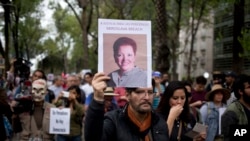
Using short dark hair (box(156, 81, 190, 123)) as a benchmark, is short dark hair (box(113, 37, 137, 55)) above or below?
above

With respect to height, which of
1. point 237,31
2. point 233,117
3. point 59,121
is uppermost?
point 237,31

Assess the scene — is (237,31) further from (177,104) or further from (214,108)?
(177,104)

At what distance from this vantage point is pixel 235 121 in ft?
18.5

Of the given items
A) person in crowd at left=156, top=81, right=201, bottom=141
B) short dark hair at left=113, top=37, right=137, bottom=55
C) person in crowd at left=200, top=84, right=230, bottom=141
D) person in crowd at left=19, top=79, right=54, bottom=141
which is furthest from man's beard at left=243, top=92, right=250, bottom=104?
person in crowd at left=19, top=79, right=54, bottom=141

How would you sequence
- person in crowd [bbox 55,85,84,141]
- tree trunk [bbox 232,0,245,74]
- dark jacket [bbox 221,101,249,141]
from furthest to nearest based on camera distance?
tree trunk [bbox 232,0,245,74], person in crowd [bbox 55,85,84,141], dark jacket [bbox 221,101,249,141]

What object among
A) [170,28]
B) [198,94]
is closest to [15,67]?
[198,94]

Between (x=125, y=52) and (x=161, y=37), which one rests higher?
(x=161, y=37)

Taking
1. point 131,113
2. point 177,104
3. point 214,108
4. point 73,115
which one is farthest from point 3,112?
point 214,108

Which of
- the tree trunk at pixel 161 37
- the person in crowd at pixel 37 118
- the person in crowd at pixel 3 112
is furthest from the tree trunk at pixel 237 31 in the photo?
the person in crowd at pixel 3 112

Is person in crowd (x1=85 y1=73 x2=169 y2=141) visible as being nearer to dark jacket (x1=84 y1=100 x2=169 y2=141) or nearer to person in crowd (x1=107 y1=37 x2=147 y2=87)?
dark jacket (x1=84 y1=100 x2=169 y2=141)

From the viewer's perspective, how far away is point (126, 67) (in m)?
3.72

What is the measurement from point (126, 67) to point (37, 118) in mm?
3726

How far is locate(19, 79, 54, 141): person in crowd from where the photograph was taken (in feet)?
23.0

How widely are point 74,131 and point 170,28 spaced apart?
101 feet
